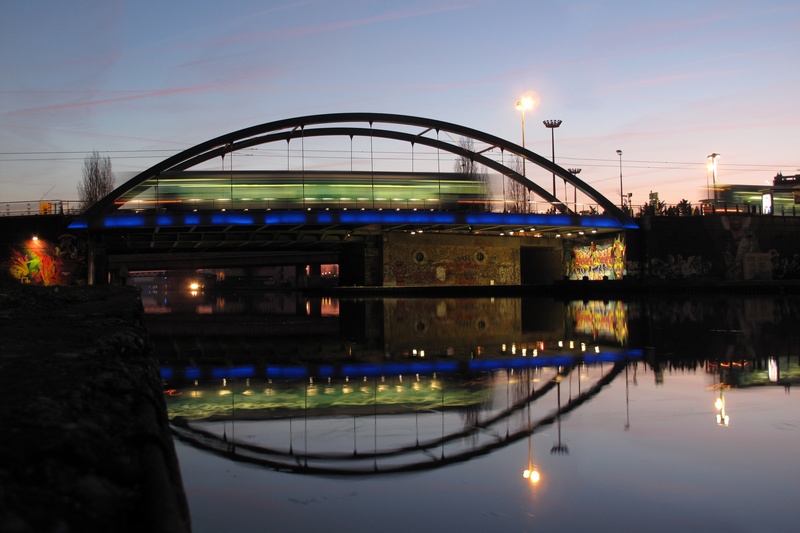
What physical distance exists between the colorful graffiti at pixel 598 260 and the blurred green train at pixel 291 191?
15.9 metres

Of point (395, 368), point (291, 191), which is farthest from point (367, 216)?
point (395, 368)

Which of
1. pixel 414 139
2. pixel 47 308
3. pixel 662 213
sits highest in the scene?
pixel 414 139

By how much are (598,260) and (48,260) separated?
45953mm

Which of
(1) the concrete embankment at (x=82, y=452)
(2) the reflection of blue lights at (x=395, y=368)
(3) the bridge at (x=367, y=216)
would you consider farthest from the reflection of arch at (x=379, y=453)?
(3) the bridge at (x=367, y=216)

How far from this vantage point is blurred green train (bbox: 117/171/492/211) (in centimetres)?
5178

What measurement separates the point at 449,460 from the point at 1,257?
53.3 metres

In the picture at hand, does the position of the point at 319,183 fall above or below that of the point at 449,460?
above

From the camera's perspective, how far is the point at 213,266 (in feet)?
300

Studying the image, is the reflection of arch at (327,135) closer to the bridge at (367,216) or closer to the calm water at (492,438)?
the bridge at (367,216)

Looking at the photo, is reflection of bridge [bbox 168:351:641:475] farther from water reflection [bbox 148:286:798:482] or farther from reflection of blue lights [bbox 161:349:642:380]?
reflection of blue lights [bbox 161:349:642:380]

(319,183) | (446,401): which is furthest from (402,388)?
(319,183)

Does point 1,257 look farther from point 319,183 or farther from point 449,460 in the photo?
point 449,460

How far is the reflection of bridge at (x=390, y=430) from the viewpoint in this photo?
7.04 meters

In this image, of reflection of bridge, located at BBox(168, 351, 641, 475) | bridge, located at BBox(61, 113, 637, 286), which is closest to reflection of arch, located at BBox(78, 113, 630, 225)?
bridge, located at BBox(61, 113, 637, 286)
